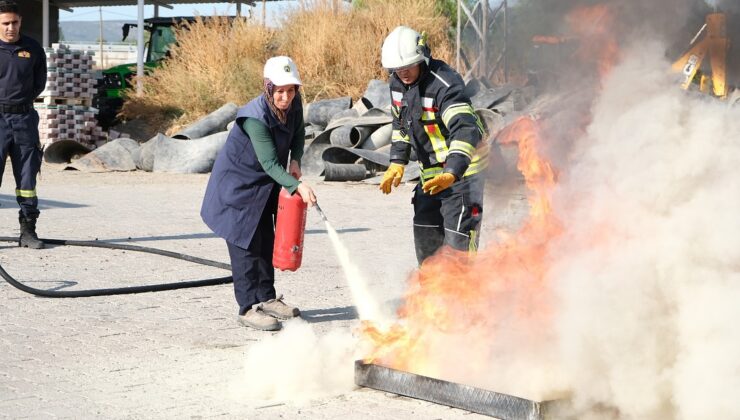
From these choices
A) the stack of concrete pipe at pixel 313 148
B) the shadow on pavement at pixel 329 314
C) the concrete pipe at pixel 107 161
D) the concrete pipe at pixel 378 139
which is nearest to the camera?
the shadow on pavement at pixel 329 314

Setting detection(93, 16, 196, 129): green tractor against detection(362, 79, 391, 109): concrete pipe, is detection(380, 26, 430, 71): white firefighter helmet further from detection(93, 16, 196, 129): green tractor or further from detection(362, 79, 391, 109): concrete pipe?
detection(93, 16, 196, 129): green tractor

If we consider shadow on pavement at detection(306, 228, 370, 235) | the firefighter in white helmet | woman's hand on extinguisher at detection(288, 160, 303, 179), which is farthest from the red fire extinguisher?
shadow on pavement at detection(306, 228, 370, 235)

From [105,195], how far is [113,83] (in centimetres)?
1243

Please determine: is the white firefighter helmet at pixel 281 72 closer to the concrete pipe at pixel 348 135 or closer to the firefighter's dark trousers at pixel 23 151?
the firefighter's dark trousers at pixel 23 151

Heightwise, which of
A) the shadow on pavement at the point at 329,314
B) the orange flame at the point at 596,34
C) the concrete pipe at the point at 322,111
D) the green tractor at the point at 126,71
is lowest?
the shadow on pavement at the point at 329,314

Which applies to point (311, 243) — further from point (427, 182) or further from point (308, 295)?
point (427, 182)

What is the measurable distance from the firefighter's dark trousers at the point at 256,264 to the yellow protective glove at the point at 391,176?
0.70 metres

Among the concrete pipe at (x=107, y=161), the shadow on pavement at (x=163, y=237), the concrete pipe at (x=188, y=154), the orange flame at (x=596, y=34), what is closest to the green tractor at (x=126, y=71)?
the concrete pipe at (x=107, y=161)

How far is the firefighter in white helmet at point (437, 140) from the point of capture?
546cm

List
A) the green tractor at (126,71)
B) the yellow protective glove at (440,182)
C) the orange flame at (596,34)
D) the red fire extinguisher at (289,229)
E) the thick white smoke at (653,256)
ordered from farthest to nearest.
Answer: the green tractor at (126,71), the red fire extinguisher at (289,229), the yellow protective glove at (440,182), the orange flame at (596,34), the thick white smoke at (653,256)

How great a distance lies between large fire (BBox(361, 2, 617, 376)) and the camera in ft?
14.1

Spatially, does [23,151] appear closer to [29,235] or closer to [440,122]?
[29,235]

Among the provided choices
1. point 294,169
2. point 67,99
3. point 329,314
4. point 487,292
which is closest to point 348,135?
point 67,99

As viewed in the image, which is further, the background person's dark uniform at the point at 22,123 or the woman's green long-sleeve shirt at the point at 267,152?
the background person's dark uniform at the point at 22,123
